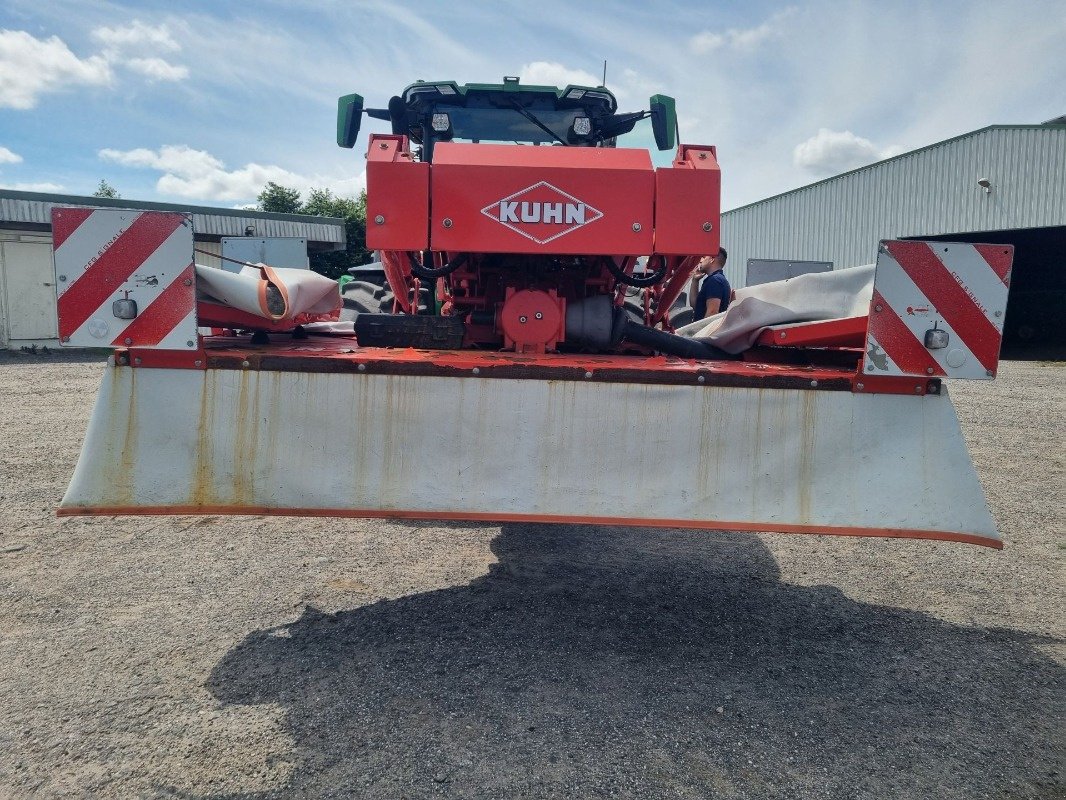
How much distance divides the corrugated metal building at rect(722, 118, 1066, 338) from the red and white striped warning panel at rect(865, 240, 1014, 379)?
14244mm

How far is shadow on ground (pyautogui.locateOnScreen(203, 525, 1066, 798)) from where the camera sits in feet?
6.75

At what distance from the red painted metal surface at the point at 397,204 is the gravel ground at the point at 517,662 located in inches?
60.1

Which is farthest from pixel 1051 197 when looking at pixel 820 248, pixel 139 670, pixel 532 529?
pixel 139 670

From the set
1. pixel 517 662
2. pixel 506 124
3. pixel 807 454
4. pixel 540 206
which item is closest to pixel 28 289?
pixel 506 124

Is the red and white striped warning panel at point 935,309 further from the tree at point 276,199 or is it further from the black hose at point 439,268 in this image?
the tree at point 276,199

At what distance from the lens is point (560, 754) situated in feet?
7.04

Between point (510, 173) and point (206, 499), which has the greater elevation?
point (510, 173)

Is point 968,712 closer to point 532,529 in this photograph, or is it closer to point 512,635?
point 512,635

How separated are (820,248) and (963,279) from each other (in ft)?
66.0

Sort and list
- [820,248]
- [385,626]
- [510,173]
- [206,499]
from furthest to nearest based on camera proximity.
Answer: [820,248] < [385,626] < [510,173] < [206,499]

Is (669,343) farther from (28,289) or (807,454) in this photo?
(28,289)

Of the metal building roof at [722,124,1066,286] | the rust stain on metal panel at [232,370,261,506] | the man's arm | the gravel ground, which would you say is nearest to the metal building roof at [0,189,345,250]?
the man's arm

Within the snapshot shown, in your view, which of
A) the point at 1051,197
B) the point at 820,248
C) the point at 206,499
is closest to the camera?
the point at 206,499

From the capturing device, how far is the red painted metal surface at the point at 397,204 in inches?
108
